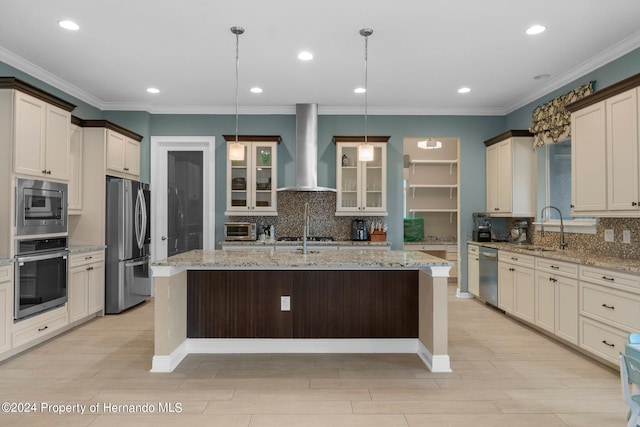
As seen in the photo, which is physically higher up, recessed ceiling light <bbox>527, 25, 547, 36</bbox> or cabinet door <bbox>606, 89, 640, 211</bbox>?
recessed ceiling light <bbox>527, 25, 547, 36</bbox>

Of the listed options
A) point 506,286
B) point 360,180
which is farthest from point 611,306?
point 360,180

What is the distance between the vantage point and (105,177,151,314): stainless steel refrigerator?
194 inches

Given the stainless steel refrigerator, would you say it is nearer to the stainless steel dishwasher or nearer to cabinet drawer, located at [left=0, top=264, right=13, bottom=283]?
cabinet drawer, located at [left=0, top=264, right=13, bottom=283]

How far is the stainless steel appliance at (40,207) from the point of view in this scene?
352cm

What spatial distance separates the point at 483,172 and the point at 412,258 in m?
3.35

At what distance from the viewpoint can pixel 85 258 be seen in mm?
4520

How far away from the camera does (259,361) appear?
3375 mm

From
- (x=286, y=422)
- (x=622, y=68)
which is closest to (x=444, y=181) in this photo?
(x=622, y=68)

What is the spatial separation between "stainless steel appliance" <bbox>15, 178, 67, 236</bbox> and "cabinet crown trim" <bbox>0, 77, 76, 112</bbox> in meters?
0.78

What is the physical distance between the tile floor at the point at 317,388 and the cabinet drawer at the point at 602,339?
5.5 inches

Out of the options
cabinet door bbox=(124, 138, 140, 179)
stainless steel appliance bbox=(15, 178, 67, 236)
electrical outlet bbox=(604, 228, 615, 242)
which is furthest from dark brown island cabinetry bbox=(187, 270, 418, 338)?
cabinet door bbox=(124, 138, 140, 179)

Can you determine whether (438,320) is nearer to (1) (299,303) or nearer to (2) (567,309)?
(1) (299,303)

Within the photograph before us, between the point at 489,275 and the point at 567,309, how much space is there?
1617 millimetres

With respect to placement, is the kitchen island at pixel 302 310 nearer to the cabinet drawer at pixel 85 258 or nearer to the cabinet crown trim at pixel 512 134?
the cabinet drawer at pixel 85 258
